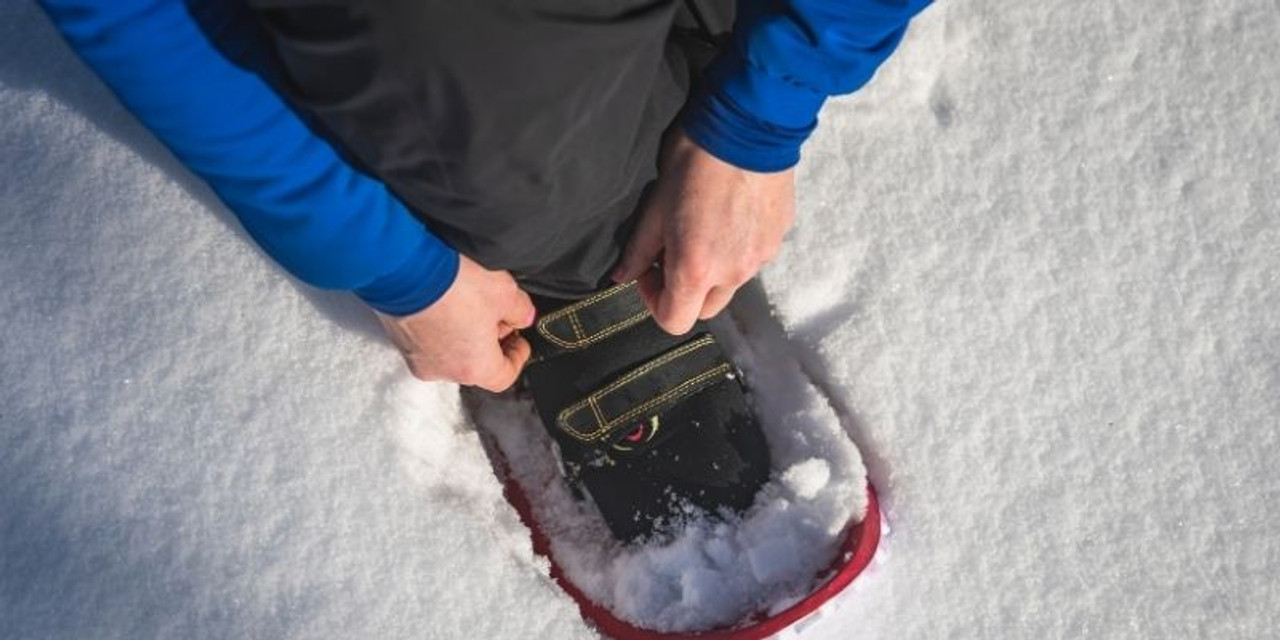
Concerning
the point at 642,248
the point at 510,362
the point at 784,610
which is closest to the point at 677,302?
the point at 642,248

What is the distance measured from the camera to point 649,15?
663 millimetres

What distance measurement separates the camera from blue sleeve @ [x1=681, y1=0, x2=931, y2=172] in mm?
718

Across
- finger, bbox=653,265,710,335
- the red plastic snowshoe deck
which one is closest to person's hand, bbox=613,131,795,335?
finger, bbox=653,265,710,335

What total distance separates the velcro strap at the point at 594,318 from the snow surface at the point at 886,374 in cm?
13

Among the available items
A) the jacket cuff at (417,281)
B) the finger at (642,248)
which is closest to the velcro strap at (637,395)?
the finger at (642,248)

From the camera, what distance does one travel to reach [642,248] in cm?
91

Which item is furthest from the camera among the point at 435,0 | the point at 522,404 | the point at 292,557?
the point at 522,404

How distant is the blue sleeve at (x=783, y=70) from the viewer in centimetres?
72

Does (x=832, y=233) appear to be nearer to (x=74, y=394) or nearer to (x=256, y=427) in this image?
(x=256, y=427)

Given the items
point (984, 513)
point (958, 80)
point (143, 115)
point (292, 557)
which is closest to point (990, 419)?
point (984, 513)

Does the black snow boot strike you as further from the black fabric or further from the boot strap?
the black fabric

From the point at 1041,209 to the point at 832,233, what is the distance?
0.20 m

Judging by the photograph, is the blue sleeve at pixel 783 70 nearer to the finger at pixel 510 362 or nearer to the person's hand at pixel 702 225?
the person's hand at pixel 702 225

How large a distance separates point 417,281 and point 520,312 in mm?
166
